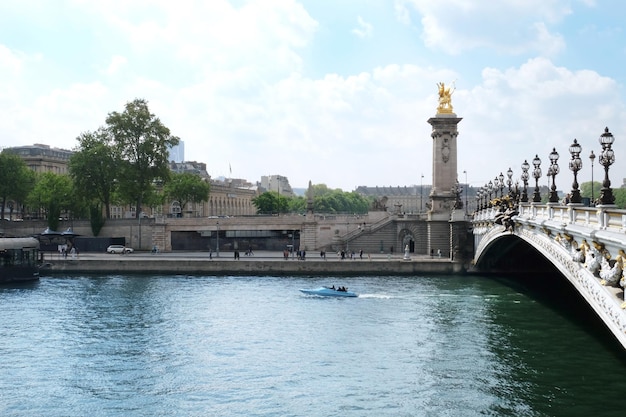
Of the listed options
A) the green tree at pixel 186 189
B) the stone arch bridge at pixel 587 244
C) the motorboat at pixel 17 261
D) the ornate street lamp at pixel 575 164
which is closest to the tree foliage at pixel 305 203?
the green tree at pixel 186 189

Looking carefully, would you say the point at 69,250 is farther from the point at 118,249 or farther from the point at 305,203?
the point at 305,203

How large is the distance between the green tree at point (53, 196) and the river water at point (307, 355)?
3747 centimetres

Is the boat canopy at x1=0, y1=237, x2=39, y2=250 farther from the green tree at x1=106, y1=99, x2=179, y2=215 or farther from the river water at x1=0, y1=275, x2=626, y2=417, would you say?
the green tree at x1=106, y1=99, x2=179, y2=215

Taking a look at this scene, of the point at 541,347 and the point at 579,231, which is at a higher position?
the point at 579,231

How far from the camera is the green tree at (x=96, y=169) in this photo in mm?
78625

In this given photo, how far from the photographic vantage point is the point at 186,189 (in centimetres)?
10306

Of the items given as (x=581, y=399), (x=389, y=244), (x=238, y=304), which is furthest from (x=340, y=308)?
(x=389, y=244)

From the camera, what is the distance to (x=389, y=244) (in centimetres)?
7319

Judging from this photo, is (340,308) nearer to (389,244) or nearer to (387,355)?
(387,355)

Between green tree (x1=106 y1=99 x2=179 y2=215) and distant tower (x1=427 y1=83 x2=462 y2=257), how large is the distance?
2949cm

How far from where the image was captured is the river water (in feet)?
74.4

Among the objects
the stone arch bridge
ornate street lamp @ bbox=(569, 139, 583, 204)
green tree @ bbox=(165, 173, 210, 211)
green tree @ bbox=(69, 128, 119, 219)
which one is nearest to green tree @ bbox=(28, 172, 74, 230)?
green tree @ bbox=(69, 128, 119, 219)

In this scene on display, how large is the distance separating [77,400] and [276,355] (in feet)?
28.2

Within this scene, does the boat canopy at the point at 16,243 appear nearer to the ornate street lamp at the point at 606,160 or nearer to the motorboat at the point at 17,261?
the motorboat at the point at 17,261
